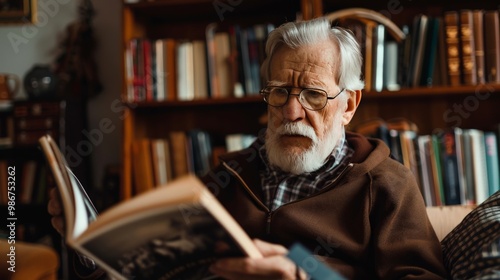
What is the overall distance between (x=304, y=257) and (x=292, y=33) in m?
0.71

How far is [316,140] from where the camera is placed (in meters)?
1.42

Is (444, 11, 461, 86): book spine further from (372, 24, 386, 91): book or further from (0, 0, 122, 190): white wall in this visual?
(0, 0, 122, 190): white wall

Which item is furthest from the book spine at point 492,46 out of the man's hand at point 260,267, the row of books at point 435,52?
the man's hand at point 260,267

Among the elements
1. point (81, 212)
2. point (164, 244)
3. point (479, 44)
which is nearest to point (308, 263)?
point (164, 244)

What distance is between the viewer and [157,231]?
0.88 m

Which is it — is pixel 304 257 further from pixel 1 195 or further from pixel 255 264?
pixel 1 195

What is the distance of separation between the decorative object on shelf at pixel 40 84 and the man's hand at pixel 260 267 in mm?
1909

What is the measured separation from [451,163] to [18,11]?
2.18 meters

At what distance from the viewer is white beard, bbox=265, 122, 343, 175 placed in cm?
142

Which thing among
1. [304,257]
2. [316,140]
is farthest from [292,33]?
[304,257]

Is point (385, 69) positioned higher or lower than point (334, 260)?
higher

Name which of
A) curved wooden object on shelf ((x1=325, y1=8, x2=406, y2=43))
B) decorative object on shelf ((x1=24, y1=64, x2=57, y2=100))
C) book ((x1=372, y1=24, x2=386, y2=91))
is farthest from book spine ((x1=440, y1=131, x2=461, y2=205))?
decorative object on shelf ((x1=24, y1=64, x2=57, y2=100))

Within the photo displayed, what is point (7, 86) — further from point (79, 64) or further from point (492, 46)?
point (492, 46)

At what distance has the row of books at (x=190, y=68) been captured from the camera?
7.83ft
